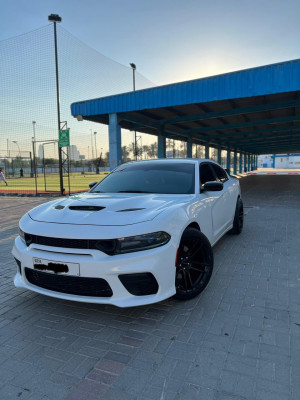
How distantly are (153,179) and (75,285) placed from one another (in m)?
1.96

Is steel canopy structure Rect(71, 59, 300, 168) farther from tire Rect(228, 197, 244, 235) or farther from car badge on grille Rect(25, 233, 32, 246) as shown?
car badge on grille Rect(25, 233, 32, 246)

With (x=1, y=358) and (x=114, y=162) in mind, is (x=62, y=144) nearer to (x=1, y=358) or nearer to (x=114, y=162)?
(x=114, y=162)

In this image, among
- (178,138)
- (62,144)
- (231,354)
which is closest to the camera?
→ (231,354)

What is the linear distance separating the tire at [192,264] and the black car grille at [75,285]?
2.65 ft

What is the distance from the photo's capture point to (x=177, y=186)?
384 cm

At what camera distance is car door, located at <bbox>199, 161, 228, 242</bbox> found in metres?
4.07

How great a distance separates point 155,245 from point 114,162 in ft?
37.9

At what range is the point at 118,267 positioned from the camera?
243 centimetres

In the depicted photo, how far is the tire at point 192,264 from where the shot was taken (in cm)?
300

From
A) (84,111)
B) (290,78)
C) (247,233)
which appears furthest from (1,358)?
(84,111)

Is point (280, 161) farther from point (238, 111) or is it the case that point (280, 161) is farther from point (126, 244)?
point (126, 244)

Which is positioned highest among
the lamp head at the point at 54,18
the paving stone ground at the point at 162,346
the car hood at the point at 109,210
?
the lamp head at the point at 54,18

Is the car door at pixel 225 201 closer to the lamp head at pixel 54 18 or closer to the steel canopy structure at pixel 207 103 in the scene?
the steel canopy structure at pixel 207 103

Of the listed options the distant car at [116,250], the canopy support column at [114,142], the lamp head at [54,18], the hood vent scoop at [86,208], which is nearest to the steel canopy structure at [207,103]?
the canopy support column at [114,142]
